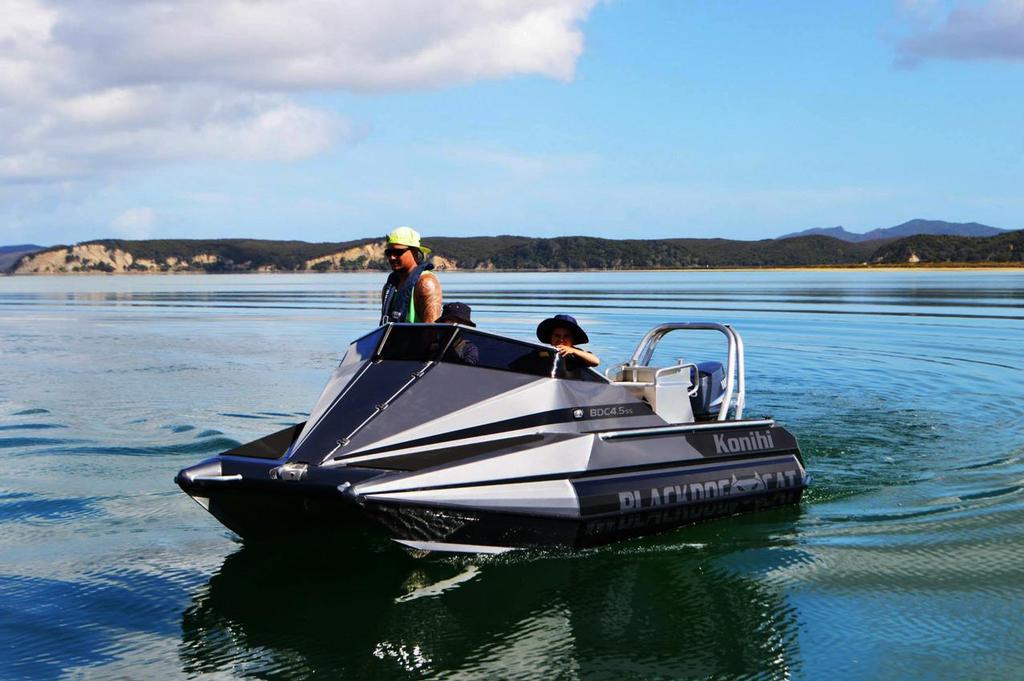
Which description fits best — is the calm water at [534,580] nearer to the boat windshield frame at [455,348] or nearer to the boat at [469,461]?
the boat at [469,461]

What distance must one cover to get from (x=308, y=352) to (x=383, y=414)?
15.4 m

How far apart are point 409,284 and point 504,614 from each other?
3.05m

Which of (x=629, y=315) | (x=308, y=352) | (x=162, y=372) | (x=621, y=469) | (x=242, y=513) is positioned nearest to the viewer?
(x=242, y=513)

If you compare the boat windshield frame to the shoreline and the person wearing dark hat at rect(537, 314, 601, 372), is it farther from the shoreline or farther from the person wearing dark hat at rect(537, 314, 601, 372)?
the shoreline

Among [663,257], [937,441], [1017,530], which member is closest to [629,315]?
[937,441]

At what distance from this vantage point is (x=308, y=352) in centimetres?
2241

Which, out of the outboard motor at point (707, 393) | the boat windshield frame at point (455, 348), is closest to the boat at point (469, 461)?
the boat windshield frame at point (455, 348)

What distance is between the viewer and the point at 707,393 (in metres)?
10.6

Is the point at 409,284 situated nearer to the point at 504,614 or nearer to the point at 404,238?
the point at 404,238

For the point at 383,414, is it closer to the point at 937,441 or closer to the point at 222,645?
the point at 222,645

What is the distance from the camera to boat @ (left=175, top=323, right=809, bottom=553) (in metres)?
6.80

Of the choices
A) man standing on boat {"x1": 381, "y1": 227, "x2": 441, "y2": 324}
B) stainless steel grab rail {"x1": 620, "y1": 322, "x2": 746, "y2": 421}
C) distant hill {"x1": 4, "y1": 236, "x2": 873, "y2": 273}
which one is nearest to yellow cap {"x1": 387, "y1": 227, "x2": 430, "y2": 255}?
man standing on boat {"x1": 381, "y1": 227, "x2": 441, "y2": 324}

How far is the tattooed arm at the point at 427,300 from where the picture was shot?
28.0ft

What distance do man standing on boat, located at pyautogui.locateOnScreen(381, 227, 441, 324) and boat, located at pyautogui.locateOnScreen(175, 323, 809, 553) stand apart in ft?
2.40
